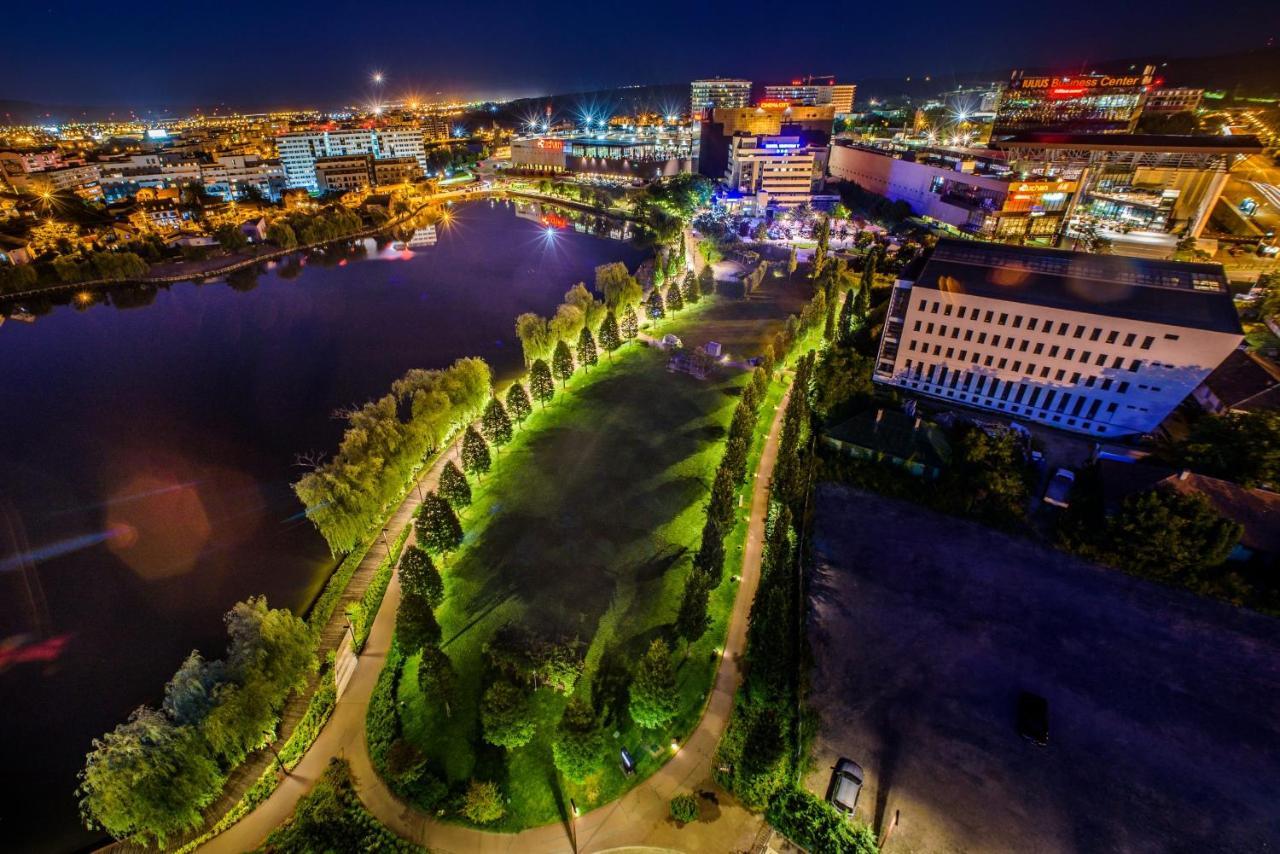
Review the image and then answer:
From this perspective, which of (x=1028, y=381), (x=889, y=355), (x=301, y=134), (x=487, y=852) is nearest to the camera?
(x=487, y=852)

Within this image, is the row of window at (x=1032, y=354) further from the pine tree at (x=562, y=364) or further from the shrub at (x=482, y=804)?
the shrub at (x=482, y=804)

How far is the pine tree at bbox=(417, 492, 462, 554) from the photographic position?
3691 centimetres

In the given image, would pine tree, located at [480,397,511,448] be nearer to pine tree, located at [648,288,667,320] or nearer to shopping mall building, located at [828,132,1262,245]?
pine tree, located at [648,288,667,320]

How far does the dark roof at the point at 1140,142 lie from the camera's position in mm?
92000

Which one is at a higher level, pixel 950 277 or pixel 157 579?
pixel 950 277

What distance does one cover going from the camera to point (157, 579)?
40875 millimetres

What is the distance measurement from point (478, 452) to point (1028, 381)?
49.3 metres

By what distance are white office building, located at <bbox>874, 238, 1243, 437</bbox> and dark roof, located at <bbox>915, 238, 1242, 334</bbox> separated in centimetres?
10

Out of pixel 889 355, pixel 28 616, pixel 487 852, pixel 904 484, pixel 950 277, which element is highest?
pixel 950 277

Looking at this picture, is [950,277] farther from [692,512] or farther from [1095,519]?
[692,512]

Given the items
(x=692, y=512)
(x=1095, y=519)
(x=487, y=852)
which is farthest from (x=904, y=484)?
(x=487, y=852)

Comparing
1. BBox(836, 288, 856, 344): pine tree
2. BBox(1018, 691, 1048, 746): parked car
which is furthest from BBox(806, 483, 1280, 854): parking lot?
BBox(836, 288, 856, 344): pine tree

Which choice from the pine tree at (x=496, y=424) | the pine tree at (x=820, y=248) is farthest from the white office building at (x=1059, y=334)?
the pine tree at (x=496, y=424)

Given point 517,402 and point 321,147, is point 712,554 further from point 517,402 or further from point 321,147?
point 321,147
